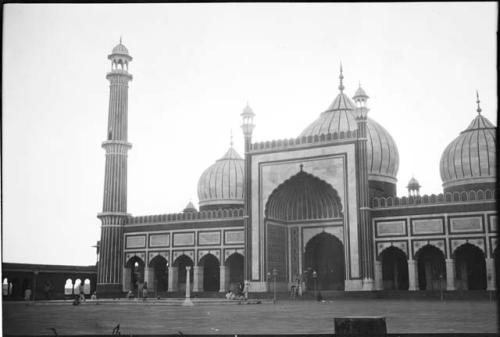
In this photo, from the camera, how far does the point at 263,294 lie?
18.4 m

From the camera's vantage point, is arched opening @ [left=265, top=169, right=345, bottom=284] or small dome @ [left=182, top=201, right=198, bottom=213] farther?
small dome @ [left=182, top=201, right=198, bottom=213]

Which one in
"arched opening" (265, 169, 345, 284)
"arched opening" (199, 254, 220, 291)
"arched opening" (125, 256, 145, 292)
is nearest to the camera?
"arched opening" (265, 169, 345, 284)

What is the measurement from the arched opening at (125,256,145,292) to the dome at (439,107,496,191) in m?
10.6

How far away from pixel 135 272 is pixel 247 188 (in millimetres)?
5962

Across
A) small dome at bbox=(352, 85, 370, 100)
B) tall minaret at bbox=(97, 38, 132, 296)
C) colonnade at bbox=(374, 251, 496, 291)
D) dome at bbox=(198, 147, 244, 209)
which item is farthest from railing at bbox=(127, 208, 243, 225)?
small dome at bbox=(352, 85, 370, 100)

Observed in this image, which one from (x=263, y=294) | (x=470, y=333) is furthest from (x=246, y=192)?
(x=470, y=333)

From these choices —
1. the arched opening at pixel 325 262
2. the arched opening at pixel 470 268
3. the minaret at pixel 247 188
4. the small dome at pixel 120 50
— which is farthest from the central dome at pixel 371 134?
the small dome at pixel 120 50

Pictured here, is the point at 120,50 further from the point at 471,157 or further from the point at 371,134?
the point at 471,157

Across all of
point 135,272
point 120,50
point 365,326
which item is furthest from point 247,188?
point 365,326

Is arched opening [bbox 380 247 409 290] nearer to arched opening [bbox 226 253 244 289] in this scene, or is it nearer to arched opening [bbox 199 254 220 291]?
arched opening [bbox 226 253 244 289]

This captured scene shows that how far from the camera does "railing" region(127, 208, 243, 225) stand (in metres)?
20.5

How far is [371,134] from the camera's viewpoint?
21375mm

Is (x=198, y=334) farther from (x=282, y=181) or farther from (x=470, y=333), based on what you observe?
(x=282, y=181)

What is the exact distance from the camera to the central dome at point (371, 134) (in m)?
21.0
